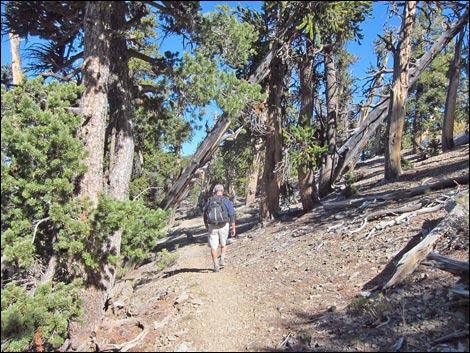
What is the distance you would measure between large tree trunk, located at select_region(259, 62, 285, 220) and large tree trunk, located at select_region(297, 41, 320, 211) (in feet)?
2.38

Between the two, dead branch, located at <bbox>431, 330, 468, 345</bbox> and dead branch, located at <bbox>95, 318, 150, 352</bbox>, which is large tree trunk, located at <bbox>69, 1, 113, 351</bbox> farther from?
dead branch, located at <bbox>431, 330, 468, 345</bbox>

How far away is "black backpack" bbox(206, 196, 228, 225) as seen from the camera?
314 inches

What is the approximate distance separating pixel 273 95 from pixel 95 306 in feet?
28.0

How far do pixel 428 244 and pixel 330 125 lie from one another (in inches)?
315

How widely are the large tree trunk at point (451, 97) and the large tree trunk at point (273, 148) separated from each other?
18.9 feet

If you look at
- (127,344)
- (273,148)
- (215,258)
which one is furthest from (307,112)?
(127,344)

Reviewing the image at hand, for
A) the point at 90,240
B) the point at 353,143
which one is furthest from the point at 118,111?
the point at 353,143

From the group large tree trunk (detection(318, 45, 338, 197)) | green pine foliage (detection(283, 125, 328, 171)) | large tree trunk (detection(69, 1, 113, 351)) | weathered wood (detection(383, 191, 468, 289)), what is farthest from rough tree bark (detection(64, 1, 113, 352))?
large tree trunk (detection(318, 45, 338, 197))

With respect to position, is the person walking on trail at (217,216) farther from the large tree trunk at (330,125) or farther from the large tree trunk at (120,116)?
the large tree trunk at (330,125)

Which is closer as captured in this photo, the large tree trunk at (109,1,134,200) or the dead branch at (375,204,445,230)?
the dead branch at (375,204,445,230)

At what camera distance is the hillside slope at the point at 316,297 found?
406cm

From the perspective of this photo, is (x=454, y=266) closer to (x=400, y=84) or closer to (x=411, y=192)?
(x=411, y=192)

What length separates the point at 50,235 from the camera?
5.93m

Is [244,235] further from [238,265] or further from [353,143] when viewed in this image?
[353,143]
